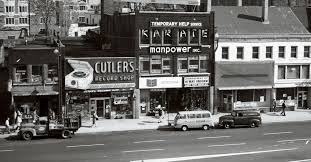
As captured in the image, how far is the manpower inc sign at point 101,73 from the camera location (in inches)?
2083

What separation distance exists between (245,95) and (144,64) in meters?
12.9

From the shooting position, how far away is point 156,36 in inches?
2229

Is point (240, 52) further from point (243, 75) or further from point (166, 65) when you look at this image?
point (166, 65)

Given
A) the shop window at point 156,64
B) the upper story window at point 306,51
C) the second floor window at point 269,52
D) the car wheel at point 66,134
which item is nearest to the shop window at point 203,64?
the shop window at point 156,64

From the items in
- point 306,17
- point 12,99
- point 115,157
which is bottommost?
point 115,157

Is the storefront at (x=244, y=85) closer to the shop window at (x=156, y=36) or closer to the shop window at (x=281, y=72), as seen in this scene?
the shop window at (x=281, y=72)

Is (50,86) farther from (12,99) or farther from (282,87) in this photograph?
(282,87)

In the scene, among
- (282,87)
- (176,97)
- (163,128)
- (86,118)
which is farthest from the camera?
(282,87)

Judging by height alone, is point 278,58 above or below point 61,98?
above

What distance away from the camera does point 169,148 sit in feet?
130

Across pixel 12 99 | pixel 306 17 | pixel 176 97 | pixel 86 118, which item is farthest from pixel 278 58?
pixel 12 99

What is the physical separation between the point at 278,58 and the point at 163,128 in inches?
753

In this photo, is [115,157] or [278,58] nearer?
[115,157]

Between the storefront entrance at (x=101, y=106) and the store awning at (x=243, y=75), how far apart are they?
12.4m
